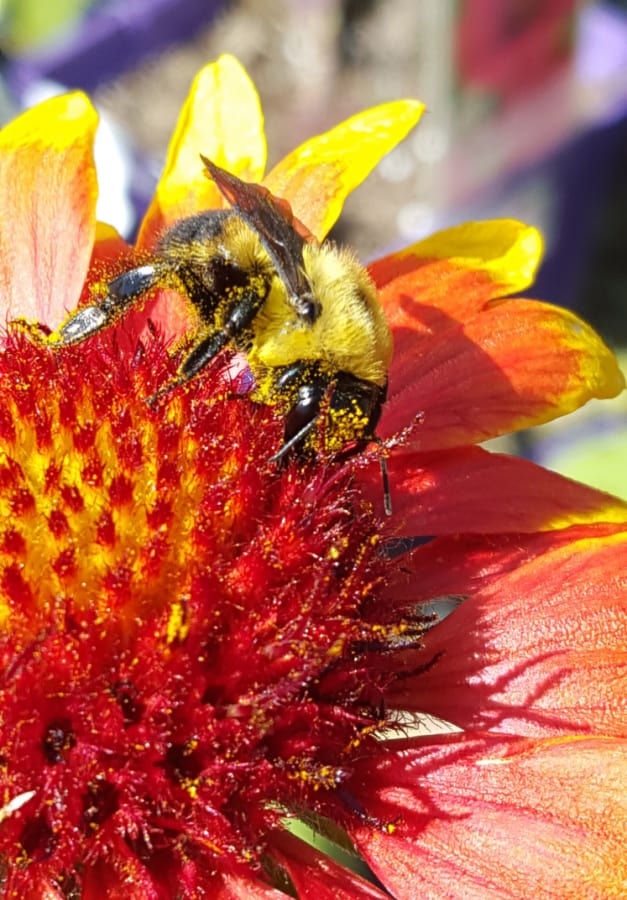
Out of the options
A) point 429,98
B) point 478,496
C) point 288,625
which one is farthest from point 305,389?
point 429,98

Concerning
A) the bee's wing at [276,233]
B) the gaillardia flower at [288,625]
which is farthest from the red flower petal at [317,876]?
the bee's wing at [276,233]

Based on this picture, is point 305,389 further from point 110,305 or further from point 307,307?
point 110,305

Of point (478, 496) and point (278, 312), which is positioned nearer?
point (278, 312)

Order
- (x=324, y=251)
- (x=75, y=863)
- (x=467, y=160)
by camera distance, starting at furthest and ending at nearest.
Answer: (x=467, y=160) < (x=324, y=251) < (x=75, y=863)

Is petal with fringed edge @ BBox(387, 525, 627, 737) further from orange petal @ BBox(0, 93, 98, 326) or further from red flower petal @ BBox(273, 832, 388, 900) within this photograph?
orange petal @ BBox(0, 93, 98, 326)

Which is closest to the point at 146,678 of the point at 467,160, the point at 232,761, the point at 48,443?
the point at 232,761

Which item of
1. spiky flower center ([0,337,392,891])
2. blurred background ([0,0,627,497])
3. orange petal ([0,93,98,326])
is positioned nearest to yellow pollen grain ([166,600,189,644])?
spiky flower center ([0,337,392,891])

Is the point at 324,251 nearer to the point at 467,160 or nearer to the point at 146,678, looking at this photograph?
the point at 146,678
